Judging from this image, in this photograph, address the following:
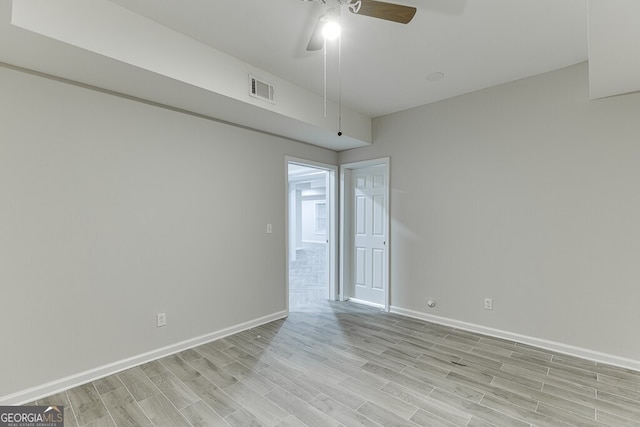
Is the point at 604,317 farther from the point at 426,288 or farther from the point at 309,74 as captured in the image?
the point at 309,74

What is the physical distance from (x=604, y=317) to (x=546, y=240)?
0.80 metres

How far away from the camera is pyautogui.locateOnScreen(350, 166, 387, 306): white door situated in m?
4.38

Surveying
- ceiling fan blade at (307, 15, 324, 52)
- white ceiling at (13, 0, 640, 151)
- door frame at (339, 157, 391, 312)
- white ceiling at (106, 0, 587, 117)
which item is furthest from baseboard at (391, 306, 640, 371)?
ceiling fan blade at (307, 15, 324, 52)

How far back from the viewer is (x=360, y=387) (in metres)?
2.37

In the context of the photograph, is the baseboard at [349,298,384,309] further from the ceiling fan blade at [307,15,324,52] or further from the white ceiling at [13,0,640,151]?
the ceiling fan blade at [307,15,324,52]

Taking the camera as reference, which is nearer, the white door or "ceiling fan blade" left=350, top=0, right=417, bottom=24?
"ceiling fan blade" left=350, top=0, right=417, bottom=24

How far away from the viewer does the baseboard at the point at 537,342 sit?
2639 mm

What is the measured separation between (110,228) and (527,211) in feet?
13.2

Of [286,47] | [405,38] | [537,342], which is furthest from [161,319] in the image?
[537,342]

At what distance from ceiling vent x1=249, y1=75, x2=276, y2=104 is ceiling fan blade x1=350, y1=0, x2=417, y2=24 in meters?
1.39

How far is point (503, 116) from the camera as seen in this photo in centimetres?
324

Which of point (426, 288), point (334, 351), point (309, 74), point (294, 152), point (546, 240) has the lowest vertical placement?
point (334, 351)

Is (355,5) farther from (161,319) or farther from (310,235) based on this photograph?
(310,235)

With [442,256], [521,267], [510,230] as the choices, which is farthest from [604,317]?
[442,256]
